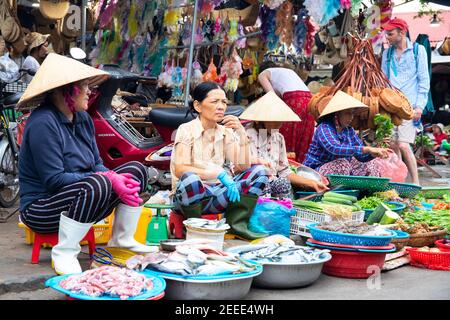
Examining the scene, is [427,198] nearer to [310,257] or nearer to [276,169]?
[276,169]

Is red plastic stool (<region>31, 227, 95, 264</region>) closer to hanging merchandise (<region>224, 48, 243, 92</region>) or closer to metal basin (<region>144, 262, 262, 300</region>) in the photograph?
metal basin (<region>144, 262, 262, 300</region>)

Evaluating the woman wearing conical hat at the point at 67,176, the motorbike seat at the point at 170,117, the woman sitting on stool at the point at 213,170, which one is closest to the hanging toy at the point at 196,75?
the motorbike seat at the point at 170,117

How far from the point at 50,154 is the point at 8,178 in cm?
233

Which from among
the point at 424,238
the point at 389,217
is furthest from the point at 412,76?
the point at 424,238

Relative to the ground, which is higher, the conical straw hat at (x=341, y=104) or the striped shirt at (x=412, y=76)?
the striped shirt at (x=412, y=76)

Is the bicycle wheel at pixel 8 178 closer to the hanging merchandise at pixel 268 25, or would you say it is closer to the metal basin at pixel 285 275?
the metal basin at pixel 285 275

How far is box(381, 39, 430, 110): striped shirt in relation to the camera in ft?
25.2

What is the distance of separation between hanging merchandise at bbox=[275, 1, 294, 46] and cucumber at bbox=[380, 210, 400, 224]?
15.3 ft

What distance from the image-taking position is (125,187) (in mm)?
3645

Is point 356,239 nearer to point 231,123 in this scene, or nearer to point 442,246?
point 442,246

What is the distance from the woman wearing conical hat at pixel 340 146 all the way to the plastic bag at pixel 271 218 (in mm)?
1485

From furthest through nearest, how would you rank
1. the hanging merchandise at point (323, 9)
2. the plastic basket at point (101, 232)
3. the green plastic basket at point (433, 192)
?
the hanging merchandise at point (323, 9)
the green plastic basket at point (433, 192)
the plastic basket at point (101, 232)

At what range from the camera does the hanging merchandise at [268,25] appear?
947 cm

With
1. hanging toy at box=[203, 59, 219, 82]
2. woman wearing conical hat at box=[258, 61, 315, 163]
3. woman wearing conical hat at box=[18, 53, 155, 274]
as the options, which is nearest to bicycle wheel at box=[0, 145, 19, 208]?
woman wearing conical hat at box=[18, 53, 155, 274]
